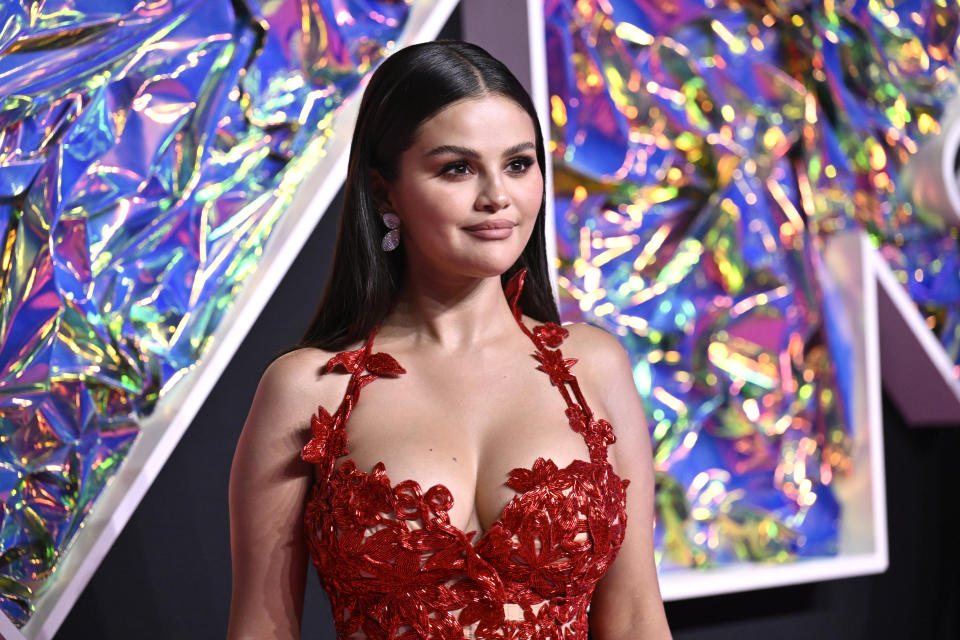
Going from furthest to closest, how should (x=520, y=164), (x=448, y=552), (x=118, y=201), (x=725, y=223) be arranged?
(x=725, y=223), (x=118, y=201), (x=520, y=164), (x=448, y=552)

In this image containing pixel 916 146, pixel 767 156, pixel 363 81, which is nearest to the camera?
pixel 363 81

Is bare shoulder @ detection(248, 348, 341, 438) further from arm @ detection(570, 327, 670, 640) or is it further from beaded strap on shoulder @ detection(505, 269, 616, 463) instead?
arm @ detection(570, 327, 670, 640)

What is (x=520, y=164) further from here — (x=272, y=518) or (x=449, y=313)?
(x=272, y=518)

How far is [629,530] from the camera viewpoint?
176 cm

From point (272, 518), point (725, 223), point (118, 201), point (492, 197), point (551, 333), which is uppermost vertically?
point (492, 197)

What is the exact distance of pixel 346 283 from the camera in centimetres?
174

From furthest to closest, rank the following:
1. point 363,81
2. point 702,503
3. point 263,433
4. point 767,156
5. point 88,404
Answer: point 767,156 < point 702,503 < point 363,81 < point 88,404 < point 263,433

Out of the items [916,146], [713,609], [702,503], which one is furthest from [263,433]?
[916,146]

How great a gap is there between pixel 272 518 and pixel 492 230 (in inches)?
22.0

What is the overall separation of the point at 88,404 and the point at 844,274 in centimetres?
186

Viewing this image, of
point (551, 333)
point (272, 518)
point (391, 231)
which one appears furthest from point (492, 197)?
point (272, 518)

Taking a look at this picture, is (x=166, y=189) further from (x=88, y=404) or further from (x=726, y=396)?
(x=726, y=396)

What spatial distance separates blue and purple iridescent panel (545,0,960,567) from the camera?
2486 millimetres

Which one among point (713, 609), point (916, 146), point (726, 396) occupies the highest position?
point (916, 146)
